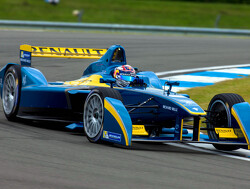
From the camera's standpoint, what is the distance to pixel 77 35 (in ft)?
75.9

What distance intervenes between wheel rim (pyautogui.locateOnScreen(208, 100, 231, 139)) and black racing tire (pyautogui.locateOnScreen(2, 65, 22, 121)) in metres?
3.02

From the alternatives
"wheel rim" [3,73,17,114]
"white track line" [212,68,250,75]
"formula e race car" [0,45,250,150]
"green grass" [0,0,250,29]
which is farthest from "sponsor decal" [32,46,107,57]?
"green grass" [0,0,250,29]

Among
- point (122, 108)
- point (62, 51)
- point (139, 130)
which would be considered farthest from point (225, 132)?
point (62, 51)

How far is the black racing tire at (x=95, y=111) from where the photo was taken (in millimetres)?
7598

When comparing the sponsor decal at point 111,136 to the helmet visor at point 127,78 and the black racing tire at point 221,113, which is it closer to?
the black racing tire at point 221,113

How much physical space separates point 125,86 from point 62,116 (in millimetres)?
1017

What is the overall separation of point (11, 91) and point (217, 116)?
3.39 m

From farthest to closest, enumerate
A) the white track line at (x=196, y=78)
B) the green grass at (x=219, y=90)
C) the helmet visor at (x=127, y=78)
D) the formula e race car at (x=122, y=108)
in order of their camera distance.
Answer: the white track line at (x=196, y=78)
the green grass at (x=219, y=90)
the helmet visor at (x=127, y=78)
the formula e race car at (x=122, y=108)

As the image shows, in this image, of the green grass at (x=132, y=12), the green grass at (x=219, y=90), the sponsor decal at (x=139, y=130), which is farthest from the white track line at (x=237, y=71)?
the green grass at (x=132, y=12)

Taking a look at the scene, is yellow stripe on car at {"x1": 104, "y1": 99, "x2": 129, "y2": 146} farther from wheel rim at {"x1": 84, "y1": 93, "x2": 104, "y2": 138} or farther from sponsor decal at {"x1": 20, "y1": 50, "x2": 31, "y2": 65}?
sponsor decal at {"x1": 20, "y1": 50, "x2": 31, "y2": 65}

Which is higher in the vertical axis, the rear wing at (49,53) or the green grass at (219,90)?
the rear wing at (49,53)

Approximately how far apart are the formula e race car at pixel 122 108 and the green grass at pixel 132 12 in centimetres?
2161

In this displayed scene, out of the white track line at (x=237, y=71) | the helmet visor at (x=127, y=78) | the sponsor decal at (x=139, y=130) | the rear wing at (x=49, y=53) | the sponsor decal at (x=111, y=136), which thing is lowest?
the sponsor decal at (x=111, y=136)

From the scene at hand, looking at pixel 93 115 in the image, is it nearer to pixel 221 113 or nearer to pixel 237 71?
pixel 221 113
